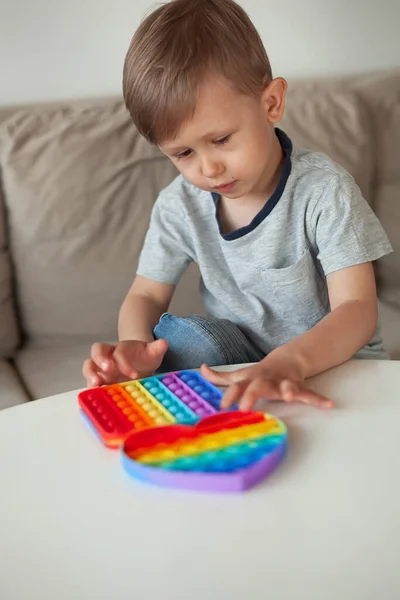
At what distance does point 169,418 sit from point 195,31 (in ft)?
1.63

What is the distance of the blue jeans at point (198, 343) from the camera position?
103 cm

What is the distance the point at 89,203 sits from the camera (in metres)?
1.55

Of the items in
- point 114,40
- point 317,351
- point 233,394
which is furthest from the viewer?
point 114,40

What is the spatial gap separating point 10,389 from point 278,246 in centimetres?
60

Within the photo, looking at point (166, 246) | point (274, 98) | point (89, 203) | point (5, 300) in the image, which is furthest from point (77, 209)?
point (274, 98)

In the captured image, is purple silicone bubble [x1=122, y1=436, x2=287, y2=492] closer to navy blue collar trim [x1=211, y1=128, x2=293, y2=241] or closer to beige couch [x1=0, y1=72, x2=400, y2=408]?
navy blue collar trim [x1=211, y1=128, x2=293, y2=241]

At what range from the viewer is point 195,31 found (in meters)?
0.93

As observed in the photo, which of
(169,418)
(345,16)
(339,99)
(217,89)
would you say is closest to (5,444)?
(169,418)

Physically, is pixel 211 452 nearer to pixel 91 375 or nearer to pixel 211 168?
pixel 91 375

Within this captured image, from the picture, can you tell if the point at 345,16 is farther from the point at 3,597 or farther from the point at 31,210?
the point at 3,597

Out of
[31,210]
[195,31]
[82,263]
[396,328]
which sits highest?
[195,31]

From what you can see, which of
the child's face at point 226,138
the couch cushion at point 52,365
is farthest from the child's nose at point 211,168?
the couch cushion at point 52,365

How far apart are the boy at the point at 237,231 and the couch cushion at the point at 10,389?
30 centimetres

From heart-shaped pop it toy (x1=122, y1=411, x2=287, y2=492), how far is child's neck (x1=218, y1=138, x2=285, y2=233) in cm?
49
